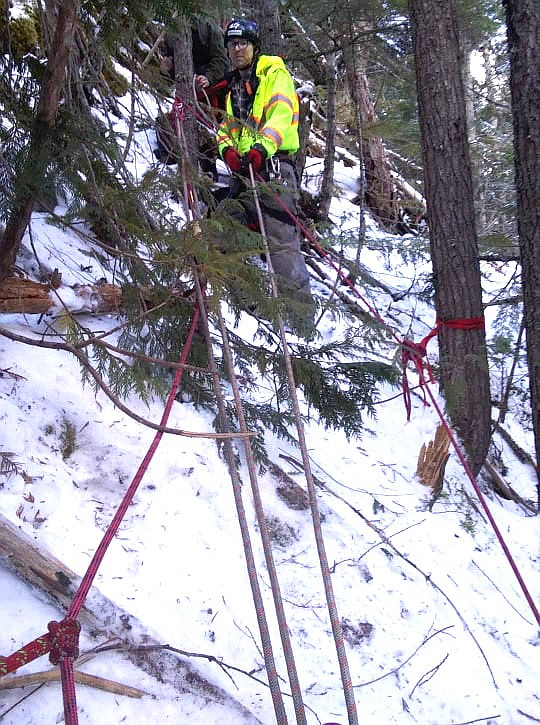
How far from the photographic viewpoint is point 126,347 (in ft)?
9.62

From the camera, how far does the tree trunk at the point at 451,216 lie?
12.7ft

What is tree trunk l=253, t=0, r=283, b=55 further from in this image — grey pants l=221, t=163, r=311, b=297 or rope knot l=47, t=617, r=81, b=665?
rope knot l=47, t=617, r=81, b=665

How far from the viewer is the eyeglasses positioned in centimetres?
399

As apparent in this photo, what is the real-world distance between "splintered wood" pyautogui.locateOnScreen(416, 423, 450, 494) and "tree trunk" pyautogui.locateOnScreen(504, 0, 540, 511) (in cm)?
70

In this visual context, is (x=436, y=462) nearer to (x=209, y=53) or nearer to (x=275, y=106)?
(x=275, y=106)

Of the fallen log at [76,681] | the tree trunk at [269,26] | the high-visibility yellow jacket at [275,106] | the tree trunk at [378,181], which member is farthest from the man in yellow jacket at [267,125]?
the tree trunk at [378,181]

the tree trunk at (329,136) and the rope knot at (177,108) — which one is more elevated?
the tree trunk at (329,136)

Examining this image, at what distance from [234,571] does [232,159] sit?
2.49 metres

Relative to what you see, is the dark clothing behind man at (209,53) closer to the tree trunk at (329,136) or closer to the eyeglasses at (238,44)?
the tree trunk at (329,136)

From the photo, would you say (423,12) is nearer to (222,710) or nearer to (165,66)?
(165,66)

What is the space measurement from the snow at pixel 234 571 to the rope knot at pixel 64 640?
0.29 meters

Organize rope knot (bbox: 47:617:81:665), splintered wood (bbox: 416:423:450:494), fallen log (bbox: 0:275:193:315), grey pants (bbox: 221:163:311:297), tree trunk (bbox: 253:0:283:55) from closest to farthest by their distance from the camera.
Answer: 1. rope knot (bbox: 47:617:81:665)
2. fallen log (bbox: 0:275:193:315)
3. splintered wood (bbox: 416:423:450:494)
4. grey pants (bbox: 221:163:311:297)
5. tree trunk (bbox: 253:0:283:55)

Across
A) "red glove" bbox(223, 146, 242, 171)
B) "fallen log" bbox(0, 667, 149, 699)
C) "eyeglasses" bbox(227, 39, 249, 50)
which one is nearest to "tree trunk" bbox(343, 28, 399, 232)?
"eyeglasses" bbox(227, 39, 249, 50)

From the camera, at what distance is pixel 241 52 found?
4.06 metres
